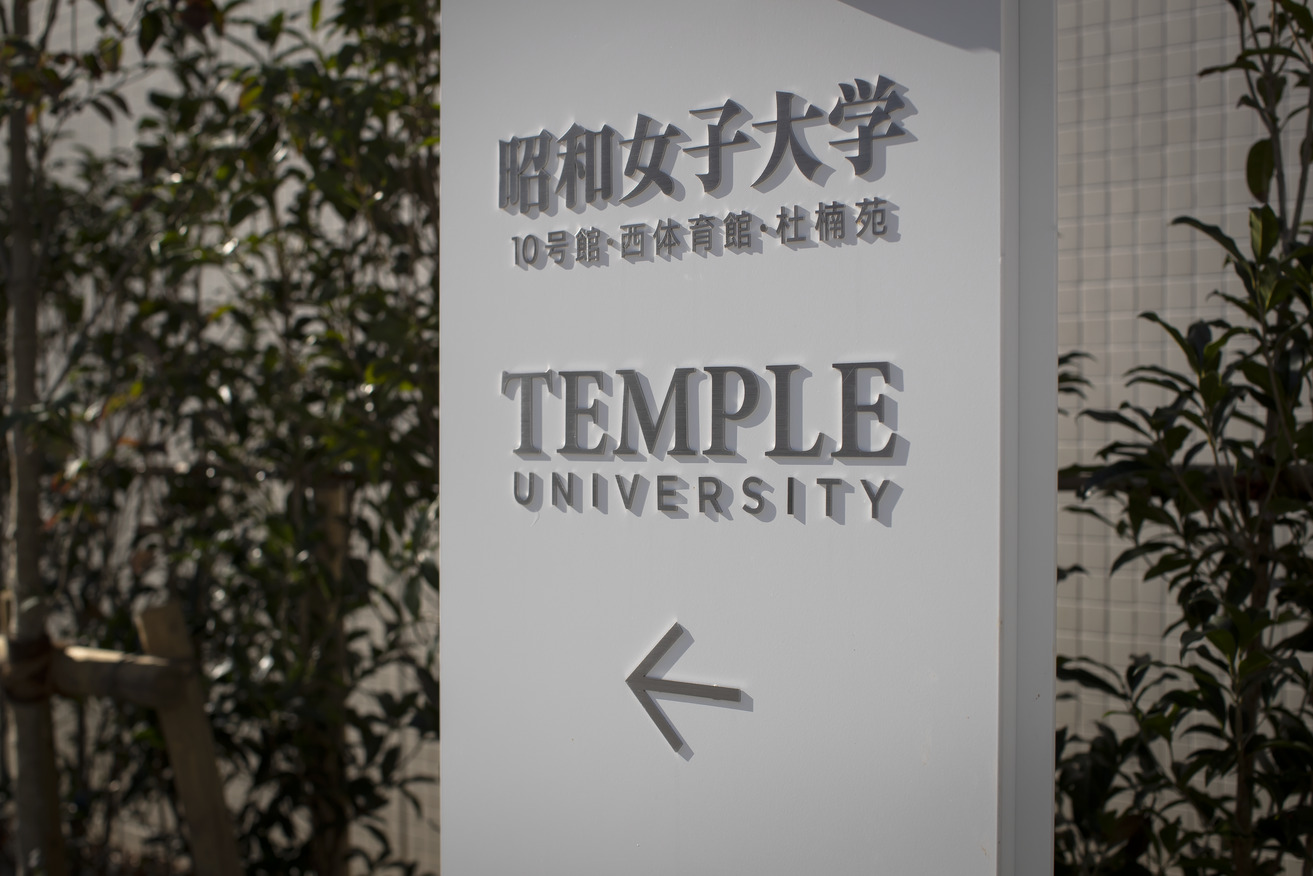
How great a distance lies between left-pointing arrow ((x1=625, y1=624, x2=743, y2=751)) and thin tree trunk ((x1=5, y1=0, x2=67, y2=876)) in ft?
5.09

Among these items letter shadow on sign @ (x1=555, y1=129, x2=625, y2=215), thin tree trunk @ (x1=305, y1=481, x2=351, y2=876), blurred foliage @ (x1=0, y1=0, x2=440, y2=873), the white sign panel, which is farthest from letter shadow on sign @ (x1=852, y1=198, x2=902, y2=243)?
thin tree trunk @ (x1=305, y1=481, x2=351, y2=876)

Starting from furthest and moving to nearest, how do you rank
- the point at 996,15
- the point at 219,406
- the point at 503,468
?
1. the point at 219,406
2. the point at 503,468
3. the point at 996,15

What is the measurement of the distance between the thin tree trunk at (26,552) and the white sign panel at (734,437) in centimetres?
133

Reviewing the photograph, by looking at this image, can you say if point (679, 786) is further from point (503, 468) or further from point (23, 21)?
point (23, 21)

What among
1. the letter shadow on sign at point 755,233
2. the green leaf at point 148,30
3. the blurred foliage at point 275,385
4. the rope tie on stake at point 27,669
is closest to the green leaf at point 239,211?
the blurred foliage at point 275,385

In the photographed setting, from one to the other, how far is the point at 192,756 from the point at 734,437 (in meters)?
1.48

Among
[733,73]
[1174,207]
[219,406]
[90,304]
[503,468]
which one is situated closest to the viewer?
[733,73]

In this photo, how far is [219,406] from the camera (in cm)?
208

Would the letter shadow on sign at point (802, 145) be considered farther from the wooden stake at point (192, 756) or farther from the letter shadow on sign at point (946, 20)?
the wooden stake at point (192, 756)

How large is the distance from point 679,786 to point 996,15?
2.77ft

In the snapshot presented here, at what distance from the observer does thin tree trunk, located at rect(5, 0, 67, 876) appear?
2008 millimetres

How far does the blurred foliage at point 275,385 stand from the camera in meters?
1.73

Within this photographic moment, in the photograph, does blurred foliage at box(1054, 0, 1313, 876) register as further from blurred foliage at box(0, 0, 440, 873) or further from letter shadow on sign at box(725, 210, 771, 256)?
blurred foliage at box(0, 0, 440, 873)

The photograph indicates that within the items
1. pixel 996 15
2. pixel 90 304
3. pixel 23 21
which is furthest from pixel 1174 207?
pixel 90 304
